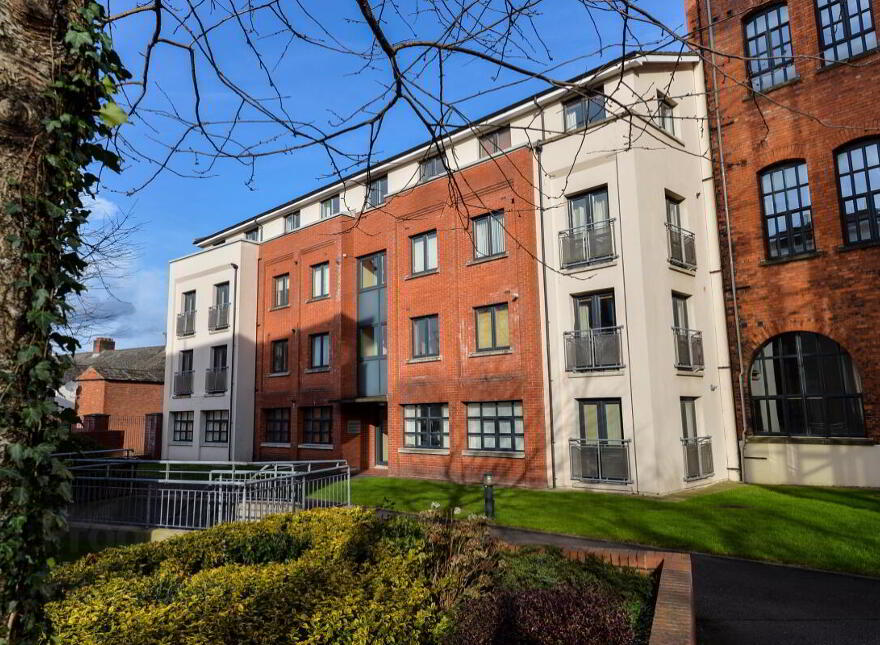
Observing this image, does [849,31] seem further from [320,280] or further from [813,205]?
[320,280]

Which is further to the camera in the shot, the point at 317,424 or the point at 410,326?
the point at 317,424

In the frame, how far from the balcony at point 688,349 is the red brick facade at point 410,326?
3.85 meters

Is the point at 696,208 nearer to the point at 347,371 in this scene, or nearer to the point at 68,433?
the point at 347,371

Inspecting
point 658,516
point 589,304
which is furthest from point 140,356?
point 658,516

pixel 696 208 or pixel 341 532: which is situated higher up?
pixel 696 208

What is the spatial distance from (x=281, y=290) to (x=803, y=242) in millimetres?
20609

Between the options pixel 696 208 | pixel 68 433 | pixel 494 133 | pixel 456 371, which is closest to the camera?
pixel 68 433

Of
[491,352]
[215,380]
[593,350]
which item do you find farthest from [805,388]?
[215,380]

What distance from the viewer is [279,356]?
2725 centimetres

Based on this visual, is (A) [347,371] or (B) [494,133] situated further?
(A) [347,371]

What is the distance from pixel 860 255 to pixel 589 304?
22.7 feet

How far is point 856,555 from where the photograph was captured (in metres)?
8.96

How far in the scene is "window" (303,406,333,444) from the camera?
79.3ft

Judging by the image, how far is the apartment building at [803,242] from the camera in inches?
609
